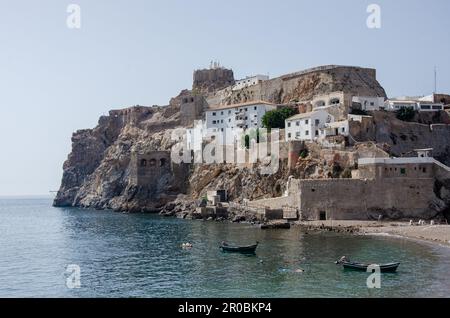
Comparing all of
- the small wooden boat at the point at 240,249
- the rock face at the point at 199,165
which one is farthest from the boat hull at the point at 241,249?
the rock face at the point at 199,165

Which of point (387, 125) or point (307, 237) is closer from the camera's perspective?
point (307, 237)

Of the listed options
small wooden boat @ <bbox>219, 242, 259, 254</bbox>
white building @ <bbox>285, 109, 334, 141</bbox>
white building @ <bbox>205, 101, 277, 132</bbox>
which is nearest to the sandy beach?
small wooden boat @ <bbox>219, 242, 259, 254</bbox>

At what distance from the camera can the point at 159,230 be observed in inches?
2324

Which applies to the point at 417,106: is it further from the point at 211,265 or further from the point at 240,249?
the point at 211,265

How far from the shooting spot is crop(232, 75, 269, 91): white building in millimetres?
94912

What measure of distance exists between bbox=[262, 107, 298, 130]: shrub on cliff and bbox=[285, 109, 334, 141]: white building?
196 inches

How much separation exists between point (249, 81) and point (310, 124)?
104 ft

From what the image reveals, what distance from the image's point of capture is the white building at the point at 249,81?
9491cm

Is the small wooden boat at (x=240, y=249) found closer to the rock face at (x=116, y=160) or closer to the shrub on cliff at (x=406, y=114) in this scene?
the shrub on cliff at (x=406, y=114)

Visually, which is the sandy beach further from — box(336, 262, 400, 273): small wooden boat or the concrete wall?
box(336, 262, 400, 273): small wooden boat

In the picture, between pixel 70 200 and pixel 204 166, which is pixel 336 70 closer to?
pixel 204 166
